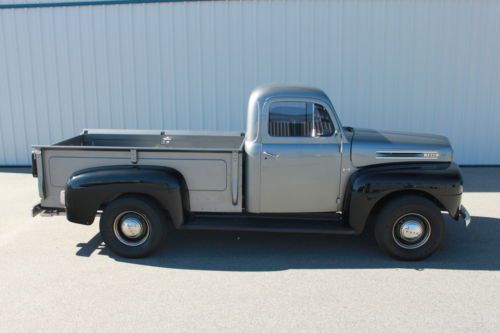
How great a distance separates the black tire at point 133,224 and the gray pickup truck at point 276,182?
12 mm

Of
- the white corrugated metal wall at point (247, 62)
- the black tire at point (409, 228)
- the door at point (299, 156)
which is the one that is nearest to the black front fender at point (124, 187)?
the door at point (299, 156)

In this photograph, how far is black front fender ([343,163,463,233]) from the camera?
5.53 metres

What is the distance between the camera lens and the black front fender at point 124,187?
18.4 ft

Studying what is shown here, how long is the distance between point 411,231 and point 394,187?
1.84ft

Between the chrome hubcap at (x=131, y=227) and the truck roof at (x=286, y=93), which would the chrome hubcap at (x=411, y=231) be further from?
the chrome hubcap at (x=131, y=227)

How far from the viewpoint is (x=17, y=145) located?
10.8 metres

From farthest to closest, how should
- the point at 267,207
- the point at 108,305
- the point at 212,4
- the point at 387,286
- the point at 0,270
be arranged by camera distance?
the point at 212,4, the point at 267,207, the point at 0,270, the point at 387,286, the point at 108,305

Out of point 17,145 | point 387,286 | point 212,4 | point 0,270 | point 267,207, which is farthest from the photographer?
point 17,145

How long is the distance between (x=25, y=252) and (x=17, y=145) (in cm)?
563

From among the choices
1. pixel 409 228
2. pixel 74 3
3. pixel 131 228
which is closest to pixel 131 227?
pixel 131 228

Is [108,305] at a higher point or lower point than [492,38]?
lower

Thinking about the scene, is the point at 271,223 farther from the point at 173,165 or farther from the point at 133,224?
the point at 133,224

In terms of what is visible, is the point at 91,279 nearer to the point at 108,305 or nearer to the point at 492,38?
the point at 108,305

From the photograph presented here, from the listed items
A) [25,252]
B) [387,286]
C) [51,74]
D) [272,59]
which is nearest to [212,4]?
[272,59]
